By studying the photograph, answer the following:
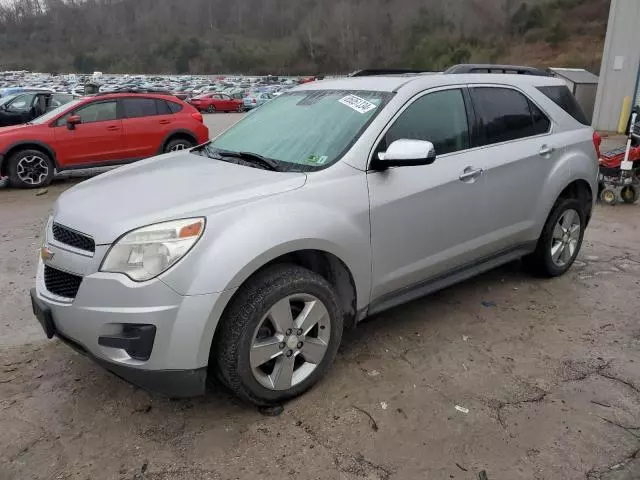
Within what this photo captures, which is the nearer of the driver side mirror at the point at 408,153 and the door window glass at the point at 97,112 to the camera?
the driver side mirror at the point at 408,153

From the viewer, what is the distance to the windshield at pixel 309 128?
313 centimetres

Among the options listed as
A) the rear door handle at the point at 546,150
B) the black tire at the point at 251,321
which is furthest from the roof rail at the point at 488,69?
the black tire at the point at 251,321

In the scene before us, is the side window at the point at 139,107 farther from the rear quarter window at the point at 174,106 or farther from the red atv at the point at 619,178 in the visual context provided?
the red atv at the point at 619,178

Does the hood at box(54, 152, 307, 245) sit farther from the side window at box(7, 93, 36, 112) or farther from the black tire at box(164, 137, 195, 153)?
the side window at box(7, 93, 36, 112)

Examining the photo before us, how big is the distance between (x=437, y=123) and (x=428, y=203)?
569mm

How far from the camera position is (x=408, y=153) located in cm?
294

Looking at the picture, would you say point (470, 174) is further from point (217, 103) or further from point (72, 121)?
point (217, 103)

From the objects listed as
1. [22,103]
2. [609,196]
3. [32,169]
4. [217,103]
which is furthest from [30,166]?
[217,103]

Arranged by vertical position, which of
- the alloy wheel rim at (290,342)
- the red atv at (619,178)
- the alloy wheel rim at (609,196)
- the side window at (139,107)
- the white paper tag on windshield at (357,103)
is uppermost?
the white paper tag on windshield at (357,103)

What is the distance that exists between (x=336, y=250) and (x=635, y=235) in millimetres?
4645

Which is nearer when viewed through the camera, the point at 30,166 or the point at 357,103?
the point at 357,103

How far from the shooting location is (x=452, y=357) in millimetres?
3395

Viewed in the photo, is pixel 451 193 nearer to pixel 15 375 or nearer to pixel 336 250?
pixel 336 250

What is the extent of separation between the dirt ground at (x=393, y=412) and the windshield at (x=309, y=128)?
1.29 metres
